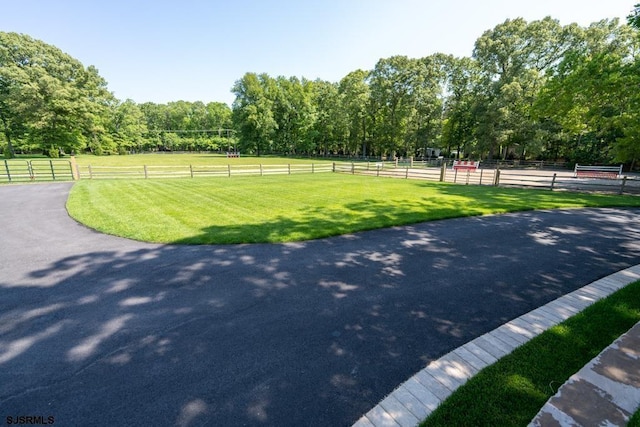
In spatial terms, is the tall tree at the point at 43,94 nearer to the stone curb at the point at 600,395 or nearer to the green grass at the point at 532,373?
the green grass at the point at 532,373

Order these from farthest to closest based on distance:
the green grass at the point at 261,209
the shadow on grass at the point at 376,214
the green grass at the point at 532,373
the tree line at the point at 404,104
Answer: the tree line at the point at 404,104, the green grass at the point at 261,209, the shadow on grass at the point at 376,214, the green grass at the point at 532,373

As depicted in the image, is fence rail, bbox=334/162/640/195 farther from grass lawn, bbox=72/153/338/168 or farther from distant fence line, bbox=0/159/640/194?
grass lawn, bbox=72/153/338/168

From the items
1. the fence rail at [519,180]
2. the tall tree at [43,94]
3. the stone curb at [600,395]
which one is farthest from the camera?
the tall tree at [43,94]

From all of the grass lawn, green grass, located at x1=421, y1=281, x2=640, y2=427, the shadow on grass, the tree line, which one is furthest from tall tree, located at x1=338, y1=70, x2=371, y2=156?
green grass, located at x1=421, y1=281, x2=640, y2=427

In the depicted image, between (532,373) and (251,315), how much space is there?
11.2 ft

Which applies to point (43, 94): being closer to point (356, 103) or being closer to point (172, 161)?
point (172, 161)

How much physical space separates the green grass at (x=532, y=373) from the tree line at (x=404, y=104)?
17.3 metres

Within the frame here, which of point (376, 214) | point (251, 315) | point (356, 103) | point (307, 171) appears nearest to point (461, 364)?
point (251, 315)

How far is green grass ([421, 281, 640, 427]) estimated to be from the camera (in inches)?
91.6

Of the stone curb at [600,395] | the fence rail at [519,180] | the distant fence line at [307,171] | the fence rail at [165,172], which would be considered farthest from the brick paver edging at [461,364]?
the fence rail at [165,172]

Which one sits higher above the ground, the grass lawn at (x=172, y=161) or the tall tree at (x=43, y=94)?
the tall tree at (x=43, y=94)

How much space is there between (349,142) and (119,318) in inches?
2552

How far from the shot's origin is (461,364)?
2.98m

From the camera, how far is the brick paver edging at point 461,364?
240cm
